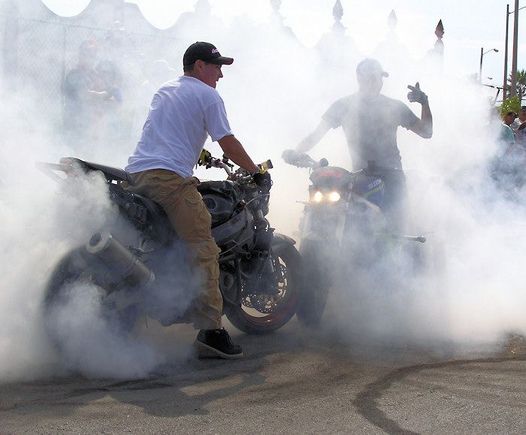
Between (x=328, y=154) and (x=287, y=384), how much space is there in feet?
16.6

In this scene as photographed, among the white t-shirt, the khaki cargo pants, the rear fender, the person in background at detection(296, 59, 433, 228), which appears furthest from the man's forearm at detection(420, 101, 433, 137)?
the khaki cargo pants

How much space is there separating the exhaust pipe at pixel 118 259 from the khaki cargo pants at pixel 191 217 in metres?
0.39

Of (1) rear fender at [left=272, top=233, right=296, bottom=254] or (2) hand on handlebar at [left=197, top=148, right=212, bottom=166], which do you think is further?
(1) rear fender at [left=272, top=233, right=296, bottom=254]

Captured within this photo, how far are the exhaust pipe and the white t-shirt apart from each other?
0.69m

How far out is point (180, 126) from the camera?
519cm

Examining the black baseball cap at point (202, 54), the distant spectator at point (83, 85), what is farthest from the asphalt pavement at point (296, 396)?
the distant spectator at point (83, 85)

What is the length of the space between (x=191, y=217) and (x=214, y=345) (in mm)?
814

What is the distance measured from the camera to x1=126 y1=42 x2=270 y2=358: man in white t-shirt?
5.11 meters

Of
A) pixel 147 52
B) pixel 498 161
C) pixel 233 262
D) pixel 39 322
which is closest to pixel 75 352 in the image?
pixel 39 322

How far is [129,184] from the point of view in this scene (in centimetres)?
517

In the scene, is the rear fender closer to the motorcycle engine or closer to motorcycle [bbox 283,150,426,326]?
motorcycle [bbox 283,150,426,326]

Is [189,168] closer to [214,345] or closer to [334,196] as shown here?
[214,345]

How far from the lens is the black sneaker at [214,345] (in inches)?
206

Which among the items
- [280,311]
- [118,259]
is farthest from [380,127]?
[118,259]
